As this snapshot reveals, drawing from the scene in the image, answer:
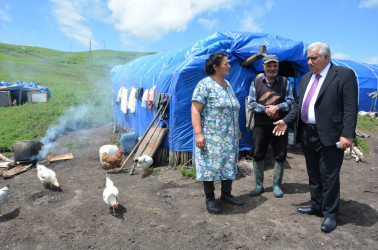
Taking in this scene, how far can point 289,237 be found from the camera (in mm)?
2947

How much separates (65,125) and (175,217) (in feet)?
30.9

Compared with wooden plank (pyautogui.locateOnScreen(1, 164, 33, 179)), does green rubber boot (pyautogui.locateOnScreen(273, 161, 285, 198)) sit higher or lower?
higher

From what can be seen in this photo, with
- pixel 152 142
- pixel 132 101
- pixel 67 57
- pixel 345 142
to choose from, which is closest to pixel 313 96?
pixel 345 142

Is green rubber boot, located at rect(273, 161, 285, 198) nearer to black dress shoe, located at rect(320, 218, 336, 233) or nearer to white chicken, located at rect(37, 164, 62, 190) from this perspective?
black dress shoe, located at rect(320, 218, 336, 233)

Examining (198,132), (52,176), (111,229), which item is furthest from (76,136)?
(198,132)

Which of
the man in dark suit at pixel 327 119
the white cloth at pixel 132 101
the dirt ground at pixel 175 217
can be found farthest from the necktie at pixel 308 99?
the white cloth at pixel 132 101

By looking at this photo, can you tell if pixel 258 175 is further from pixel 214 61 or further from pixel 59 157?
pixel 59 157

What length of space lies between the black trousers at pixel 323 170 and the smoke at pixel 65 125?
655cm

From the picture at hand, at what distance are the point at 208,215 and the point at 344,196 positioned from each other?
2368 millimetres

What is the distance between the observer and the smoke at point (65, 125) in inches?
331

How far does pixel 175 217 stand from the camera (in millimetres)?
3639

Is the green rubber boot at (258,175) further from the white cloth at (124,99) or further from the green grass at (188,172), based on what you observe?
A: the white cloth at (124,99)

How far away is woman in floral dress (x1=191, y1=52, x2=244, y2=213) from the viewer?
3.31 metres

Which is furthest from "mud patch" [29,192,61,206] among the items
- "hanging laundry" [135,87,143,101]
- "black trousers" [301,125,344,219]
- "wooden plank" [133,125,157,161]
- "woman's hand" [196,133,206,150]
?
"hanging laundry" [135,87,143,101]
